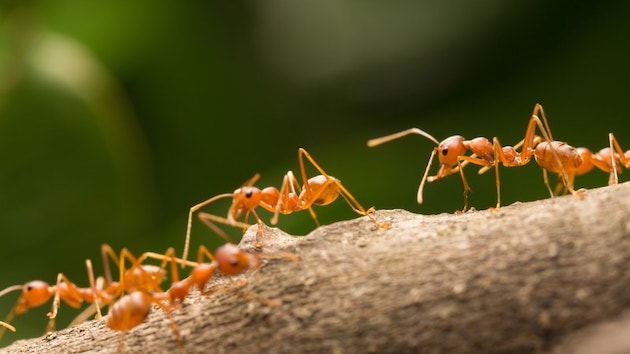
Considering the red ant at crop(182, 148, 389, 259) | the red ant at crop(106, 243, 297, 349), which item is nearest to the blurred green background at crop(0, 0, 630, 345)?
the red ant at crop(182, 148, 389, 259)

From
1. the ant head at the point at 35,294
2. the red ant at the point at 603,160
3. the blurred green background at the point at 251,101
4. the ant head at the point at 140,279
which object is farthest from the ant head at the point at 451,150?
the ant head at the point at 35,294

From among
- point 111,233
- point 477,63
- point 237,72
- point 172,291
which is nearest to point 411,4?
point 477,63

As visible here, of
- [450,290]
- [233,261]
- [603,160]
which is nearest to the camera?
[450,290]

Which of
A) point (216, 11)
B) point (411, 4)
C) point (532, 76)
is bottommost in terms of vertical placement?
point (532, 76)

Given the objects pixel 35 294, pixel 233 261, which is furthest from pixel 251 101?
pixel 233 261

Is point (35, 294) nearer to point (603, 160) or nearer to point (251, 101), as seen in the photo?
point (251, 101)

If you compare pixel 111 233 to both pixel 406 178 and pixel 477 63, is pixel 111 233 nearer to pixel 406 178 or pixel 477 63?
pixel 406 178

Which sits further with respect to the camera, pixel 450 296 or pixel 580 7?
pixel 580 7
